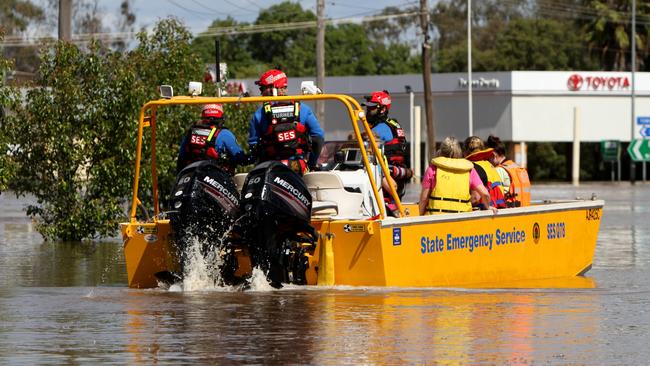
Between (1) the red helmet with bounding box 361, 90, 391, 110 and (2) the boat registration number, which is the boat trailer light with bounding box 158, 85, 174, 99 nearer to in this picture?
(1) the red helmet with bounding box 361, 90, 391, 110

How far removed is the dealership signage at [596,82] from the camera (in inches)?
2862

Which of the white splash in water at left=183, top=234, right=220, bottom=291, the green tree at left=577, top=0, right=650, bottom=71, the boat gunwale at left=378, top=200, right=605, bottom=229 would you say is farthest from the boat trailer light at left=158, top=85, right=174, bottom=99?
the green tree at left=577, top=0, right=650, bottom=71

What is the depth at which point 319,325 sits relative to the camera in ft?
39.0

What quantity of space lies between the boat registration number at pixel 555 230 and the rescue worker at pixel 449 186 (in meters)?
1.36

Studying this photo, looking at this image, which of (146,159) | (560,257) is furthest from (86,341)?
(146,159)

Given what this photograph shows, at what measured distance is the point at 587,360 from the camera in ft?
33.3

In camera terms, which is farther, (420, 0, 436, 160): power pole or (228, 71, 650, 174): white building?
(228, 71, 650, 174): white building

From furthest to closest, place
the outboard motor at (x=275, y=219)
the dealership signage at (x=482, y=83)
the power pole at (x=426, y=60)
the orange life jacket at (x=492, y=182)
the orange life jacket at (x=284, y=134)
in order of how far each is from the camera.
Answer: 1. the dealership signage at (x=482, y=83)
2. the power pole at (x=426, y=60)
3. the orange life jacket at (x=492, y=182)
4. the orange life jacket at (x=284, y=134)
5. the outboard motor at (x=275, y=219)

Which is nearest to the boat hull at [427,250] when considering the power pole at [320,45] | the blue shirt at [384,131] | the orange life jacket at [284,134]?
the orange life jacket at [284,134]

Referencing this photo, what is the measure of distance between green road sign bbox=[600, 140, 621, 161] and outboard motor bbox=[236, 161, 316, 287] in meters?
57.7

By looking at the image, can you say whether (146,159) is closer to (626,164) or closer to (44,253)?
(44,253)

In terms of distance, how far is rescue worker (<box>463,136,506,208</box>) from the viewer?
55.7 feet

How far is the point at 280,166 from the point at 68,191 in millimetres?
10213

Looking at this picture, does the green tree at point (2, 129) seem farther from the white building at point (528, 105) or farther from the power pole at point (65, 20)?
the white building at point (528, 105)
